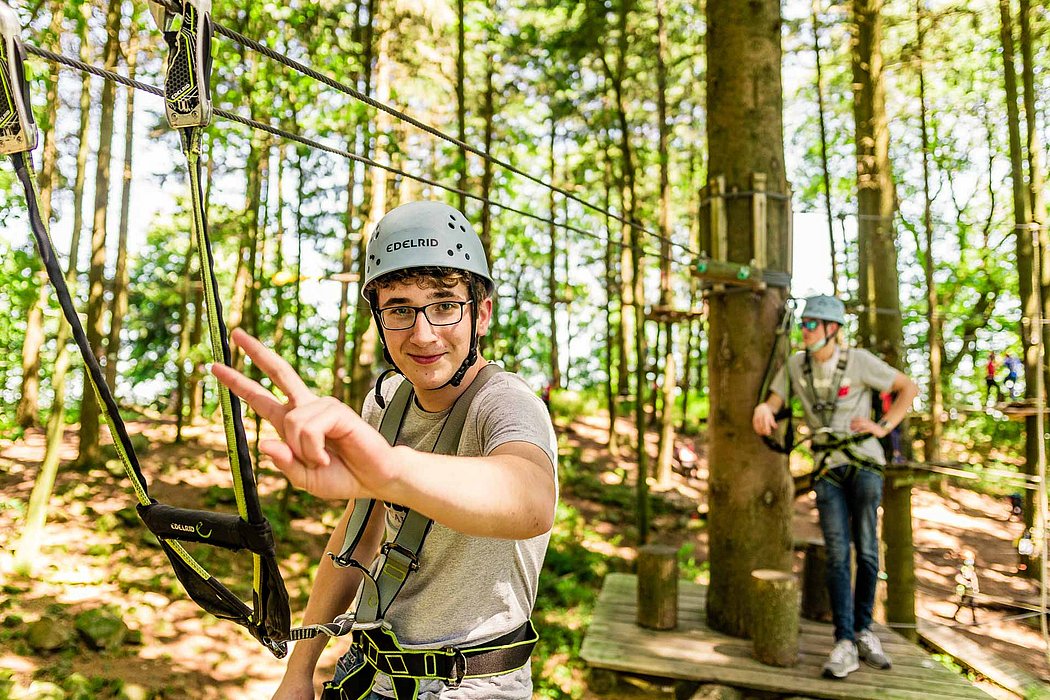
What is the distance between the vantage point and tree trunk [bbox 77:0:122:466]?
29.2ft

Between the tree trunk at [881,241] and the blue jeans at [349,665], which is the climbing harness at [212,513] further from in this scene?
the tree trunk at [881,241]

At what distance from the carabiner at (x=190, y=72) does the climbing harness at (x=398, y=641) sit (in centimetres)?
76

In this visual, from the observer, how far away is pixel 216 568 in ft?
26.2

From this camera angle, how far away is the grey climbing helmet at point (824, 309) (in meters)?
4.30

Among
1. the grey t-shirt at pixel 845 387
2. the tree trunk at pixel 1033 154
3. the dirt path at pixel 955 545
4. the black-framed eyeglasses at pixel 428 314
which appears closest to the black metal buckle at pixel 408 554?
the black-framed eyeglasses at pixel 428 314

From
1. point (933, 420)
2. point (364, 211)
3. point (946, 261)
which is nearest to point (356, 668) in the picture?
point (364, 211)

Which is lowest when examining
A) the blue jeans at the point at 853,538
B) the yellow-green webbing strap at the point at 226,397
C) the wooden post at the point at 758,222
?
the blue jeans at the point at 853,538

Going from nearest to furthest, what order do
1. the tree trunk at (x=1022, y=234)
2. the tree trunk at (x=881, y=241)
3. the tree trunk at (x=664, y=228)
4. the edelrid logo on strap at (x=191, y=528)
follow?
the edelrid logo on strap at (x=191, y=528)
the tree trunk at (x=881, y=241)
the tree trunk at (x=1022, y=234)
the tree trunk at (x=664, y=228)

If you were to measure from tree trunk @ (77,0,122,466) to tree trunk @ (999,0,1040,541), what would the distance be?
10.9 metres

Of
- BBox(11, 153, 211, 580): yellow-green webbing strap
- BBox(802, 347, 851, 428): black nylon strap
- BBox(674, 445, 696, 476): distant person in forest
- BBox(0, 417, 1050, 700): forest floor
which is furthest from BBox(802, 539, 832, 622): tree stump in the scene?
BBox(674, 445, 696, 476): distant person in forest

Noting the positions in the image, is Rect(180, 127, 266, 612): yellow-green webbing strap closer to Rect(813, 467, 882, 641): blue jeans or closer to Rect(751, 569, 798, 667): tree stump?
Rect(751, 569, 798, 667): tree stump

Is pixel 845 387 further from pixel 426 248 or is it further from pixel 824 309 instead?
pixel 426 248

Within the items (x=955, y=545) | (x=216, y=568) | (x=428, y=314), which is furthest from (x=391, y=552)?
(x=955, y=545)

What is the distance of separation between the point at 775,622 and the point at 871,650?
668 millimetres
